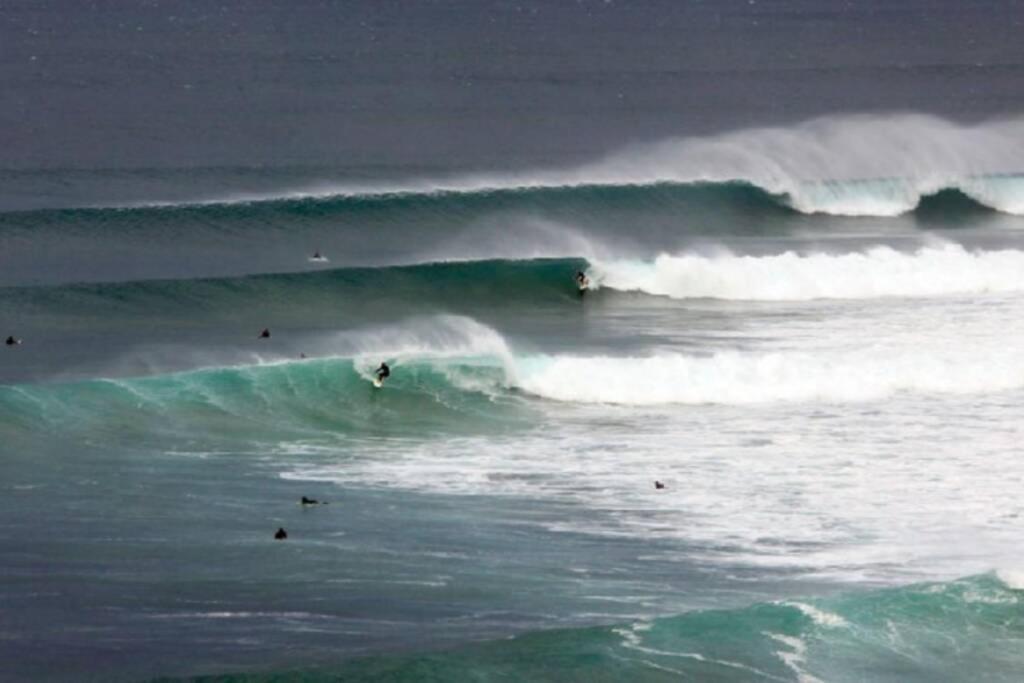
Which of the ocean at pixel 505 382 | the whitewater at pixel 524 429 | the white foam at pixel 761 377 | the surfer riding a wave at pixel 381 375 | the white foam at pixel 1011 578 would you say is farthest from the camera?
the surfer riding a wave at pixel 381 375

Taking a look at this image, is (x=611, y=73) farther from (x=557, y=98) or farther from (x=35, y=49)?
(x=35, y=49)

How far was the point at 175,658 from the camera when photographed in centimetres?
2333

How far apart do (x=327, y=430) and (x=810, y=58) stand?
61.4m

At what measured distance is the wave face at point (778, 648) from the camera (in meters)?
23.2

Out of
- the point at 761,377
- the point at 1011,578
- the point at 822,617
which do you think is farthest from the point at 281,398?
the point at 1011,578

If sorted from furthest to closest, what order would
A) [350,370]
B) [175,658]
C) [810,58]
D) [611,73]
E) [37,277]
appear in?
[810,58] < [611,73] < [37,277] < [350,370] < [175,658]

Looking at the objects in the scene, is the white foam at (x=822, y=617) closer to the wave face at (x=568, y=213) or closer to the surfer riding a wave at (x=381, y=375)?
the surfer riding a wave at (x=381, y=375)

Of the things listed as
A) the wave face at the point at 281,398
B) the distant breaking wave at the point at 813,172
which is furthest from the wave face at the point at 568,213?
the wave face at the point at 281,398

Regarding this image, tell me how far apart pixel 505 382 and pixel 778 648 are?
13398 millimetres

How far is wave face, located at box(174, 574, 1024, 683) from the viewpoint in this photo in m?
23.2

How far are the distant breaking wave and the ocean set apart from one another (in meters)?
0.17

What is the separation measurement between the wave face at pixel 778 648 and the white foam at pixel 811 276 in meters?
19.9

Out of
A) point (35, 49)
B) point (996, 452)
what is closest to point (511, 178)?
point (996, 452)

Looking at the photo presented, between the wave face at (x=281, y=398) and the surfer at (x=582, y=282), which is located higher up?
the surfer at (x=582, y=282)
